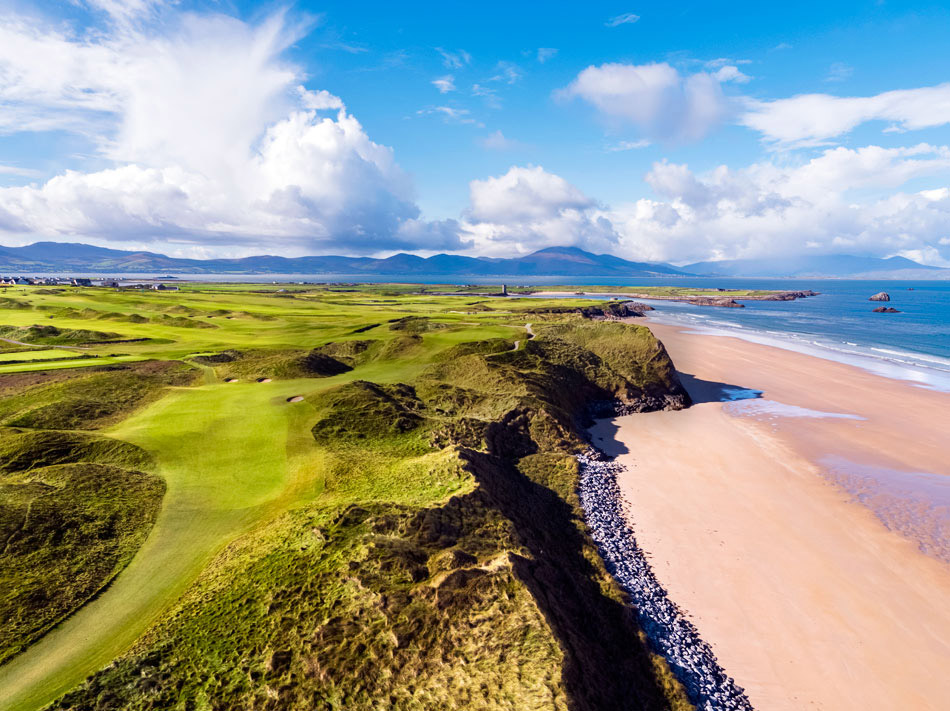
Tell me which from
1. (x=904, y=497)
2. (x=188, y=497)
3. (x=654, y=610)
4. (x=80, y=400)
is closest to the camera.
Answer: (x=654, y=610)

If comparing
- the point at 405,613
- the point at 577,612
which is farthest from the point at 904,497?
the point at 405,613

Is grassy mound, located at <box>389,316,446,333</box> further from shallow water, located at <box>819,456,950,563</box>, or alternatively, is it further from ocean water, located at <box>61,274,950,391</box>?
ocean water, located at <box>61,274,950,391</box>

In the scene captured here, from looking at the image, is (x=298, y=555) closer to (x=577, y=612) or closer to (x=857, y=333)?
(x=577, y=612)

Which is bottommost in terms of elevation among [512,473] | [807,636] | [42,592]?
[807,636]

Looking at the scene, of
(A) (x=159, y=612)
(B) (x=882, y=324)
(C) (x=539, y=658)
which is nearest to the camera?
(C) (x=539, y=658)

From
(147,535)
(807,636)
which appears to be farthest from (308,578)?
(807,636)

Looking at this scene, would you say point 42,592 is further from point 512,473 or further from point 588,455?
point 588,455

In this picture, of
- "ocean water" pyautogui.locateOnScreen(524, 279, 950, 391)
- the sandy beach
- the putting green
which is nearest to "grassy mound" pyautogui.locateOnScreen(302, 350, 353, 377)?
the putting green
